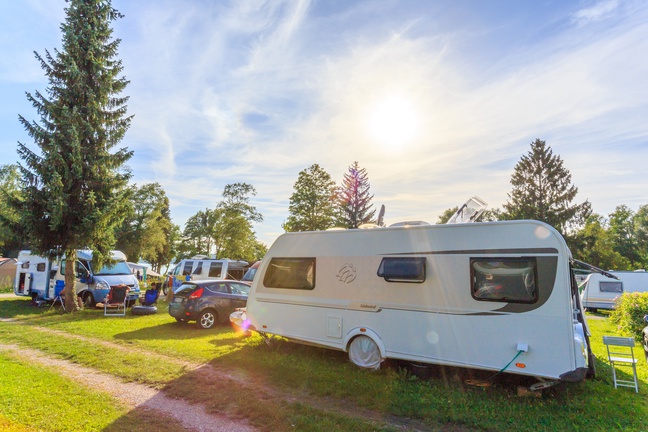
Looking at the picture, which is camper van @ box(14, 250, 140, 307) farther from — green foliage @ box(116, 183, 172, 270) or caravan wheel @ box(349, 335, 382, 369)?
green foliage @ box(116, 183, 172, 270)

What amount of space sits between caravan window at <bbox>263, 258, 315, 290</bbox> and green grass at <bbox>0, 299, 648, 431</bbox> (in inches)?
57.8

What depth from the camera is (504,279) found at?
5480 millimetres

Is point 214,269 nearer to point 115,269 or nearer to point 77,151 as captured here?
point 115,269

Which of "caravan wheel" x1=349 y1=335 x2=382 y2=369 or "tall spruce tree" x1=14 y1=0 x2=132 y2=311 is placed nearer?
"caravan wheel" x1=349 y1=335 x2=382 y2=369

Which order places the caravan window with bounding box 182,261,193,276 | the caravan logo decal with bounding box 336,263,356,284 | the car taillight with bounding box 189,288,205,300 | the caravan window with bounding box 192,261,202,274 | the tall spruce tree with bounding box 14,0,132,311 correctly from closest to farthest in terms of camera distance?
the caravan logo decal with bounding box 336,263,356,284, the car taillight with bounding box 189,288,205,300, the tall spruce tree with bounding box 14,0,132,311, the caravan window with bounding box 192,261,202,274, the caravan window with bounding box 182,261,193,276

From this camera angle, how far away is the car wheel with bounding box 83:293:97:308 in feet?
50.8

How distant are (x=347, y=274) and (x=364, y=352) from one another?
4.73 ft

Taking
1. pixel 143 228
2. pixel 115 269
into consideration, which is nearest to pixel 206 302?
pixel 115 269

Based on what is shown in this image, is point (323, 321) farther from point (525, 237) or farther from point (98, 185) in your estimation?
point (98, 185)

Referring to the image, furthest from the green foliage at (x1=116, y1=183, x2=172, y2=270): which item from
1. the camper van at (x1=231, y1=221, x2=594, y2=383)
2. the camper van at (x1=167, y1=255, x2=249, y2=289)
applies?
the camper van at (x1=231, y1=221, x2=594, y2=383)

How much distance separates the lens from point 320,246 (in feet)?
24.5

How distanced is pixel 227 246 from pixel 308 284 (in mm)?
33202

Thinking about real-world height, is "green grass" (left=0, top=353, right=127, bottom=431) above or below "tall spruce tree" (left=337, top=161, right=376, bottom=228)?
below

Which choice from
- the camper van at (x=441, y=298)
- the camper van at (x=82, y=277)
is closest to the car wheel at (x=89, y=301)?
the camper van at (x=82, y=277)
